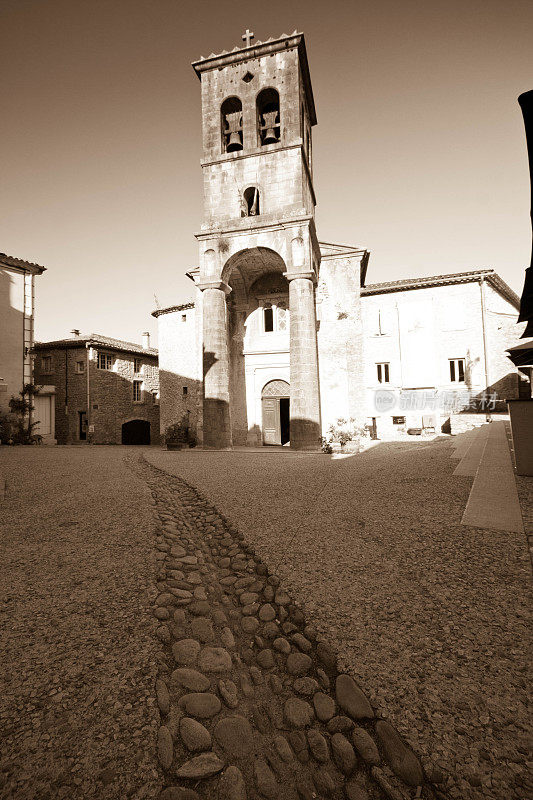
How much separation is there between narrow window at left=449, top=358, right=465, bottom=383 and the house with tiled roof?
22391 millimetres

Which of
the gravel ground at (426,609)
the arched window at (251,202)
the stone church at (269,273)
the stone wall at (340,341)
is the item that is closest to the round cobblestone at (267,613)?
the gravel ground at (426,609)

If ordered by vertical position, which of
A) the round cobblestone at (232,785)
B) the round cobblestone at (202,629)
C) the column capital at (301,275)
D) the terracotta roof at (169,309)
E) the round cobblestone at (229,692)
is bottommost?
the round cobblestone at (232,785)

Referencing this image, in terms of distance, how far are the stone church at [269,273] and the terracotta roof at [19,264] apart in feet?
27.8

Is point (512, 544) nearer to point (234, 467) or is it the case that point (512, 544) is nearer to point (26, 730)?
point (26, 730)

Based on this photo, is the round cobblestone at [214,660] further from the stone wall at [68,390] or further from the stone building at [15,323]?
the stone wall at [68,390]

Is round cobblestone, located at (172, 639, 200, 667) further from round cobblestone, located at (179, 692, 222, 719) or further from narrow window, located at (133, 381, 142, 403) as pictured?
narrow window, located at (133, 381, 142, 403)

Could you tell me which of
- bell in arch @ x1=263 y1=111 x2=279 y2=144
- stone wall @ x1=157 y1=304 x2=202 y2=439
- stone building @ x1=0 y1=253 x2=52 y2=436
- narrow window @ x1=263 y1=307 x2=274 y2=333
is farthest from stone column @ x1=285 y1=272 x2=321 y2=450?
stone building @ x1=0 y1=253 x2=52 y2=436

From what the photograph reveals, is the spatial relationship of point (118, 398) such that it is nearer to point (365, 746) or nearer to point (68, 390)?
point (68, 390)

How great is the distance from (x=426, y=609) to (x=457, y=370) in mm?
19775

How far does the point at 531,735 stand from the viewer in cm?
140

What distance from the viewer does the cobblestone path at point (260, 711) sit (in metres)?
1.36

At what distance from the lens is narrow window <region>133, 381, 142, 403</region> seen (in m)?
28.6

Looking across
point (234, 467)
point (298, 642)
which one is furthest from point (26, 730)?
point (234, 467)

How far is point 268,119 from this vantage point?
15688mm
